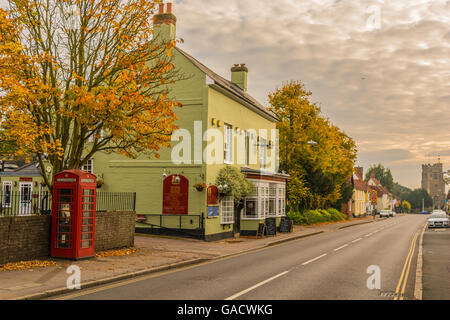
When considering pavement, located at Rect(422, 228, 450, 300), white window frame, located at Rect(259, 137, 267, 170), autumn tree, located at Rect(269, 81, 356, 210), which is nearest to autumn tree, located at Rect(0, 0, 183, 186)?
pavement, located at Rect(422, 228, 450, 300)

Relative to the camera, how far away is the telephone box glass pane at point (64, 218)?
46.5 feet

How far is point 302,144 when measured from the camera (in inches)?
1734

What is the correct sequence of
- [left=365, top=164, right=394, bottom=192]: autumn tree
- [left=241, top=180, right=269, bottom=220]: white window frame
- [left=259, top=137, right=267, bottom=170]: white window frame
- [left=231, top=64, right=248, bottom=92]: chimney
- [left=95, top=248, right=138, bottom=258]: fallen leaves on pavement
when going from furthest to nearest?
[left=365, top=164, right=394, bottom=192]: autumn tree < [left=231, top=64, right=248, bottom=92]: chimney < [left=259, top=137, right=267, bottom=170]: white window frame < [left=241, top=180, right=269, bottom=220]: white window frame < [left=95, top=248, right=138, bottom=258]: fallen leaves on pavement

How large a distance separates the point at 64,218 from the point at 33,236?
43.2 inches

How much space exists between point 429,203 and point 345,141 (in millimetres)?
145241

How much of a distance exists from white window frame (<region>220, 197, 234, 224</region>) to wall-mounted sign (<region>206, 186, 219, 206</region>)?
3.21 ft

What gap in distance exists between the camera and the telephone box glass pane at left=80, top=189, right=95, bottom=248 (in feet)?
47.2

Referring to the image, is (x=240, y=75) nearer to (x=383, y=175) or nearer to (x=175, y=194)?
(x=175, y=194)

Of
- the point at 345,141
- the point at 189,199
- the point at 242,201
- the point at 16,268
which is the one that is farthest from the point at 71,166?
the point at 345,141

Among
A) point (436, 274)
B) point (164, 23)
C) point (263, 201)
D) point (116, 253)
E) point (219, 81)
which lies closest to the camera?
point (436, 274)

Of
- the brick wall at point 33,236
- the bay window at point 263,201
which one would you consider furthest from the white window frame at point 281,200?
the brick wall at point 33,236

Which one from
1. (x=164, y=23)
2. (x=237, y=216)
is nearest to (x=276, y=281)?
(x=237, y=216)

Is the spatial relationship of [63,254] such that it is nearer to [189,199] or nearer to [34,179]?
[189,199]

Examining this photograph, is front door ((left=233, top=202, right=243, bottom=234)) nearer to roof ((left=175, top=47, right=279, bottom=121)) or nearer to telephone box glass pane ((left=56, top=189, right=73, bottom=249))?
roof ((left=175, top=47, right=279, bottom=121))
